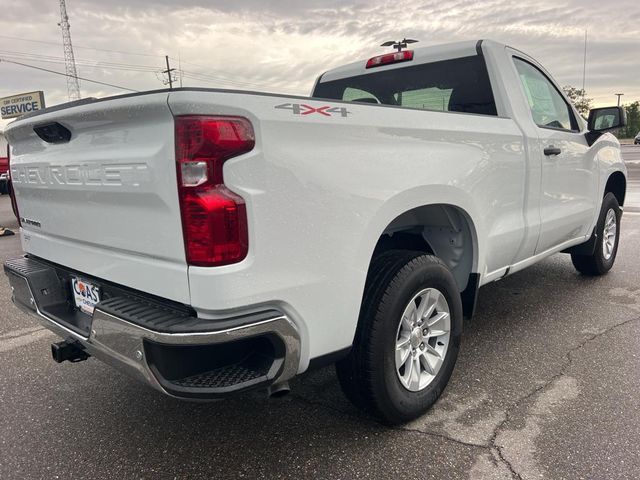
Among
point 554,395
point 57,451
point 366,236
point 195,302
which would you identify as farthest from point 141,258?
point 554,395

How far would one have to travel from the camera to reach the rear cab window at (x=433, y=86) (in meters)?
3.43

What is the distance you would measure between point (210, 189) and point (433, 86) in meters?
2.38

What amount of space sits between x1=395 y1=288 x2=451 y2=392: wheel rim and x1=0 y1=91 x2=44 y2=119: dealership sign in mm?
53137

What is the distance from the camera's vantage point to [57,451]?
254 cm

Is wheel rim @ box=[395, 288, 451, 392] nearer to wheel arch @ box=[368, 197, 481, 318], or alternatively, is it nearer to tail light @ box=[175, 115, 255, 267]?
wheel arch @ box=[368, 197, 481, 318]

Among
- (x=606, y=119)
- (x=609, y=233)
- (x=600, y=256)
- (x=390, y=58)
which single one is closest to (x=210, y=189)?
(x=390, y=58)

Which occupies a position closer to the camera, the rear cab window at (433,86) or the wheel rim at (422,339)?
the wheel rim at (422,339)

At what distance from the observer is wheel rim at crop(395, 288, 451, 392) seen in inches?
103

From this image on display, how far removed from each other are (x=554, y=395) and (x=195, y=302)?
214 cm

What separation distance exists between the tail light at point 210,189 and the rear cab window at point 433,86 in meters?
1.76

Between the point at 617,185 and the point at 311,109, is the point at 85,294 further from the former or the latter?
the point at 617,185

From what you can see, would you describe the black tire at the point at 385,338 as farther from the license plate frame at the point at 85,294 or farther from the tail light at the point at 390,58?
the tail light at the point at 390,58

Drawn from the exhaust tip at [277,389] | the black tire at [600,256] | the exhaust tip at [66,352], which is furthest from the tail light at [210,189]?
the black tire at [600,256]

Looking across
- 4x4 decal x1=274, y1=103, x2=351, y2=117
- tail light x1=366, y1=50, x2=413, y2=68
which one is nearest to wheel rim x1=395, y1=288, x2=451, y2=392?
4x4 decal x1=274, y1=103, x2=351, y2=117
